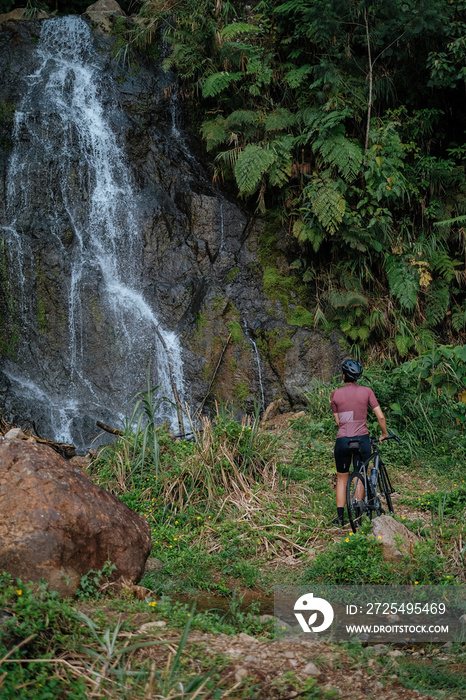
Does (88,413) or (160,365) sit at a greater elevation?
(160,365)

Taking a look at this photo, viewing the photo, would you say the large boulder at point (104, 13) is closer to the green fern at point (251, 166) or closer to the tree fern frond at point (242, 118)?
the tree fern frond at point (242, 118)

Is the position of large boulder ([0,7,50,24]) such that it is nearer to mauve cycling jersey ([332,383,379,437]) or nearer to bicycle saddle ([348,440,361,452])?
mauve cycling jersey ([332,383,379,437])

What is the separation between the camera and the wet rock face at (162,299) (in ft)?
34.1

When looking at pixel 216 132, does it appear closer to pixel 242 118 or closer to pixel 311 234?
pixel 242 118

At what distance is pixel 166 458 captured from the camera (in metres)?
6.45

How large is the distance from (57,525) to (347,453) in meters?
2.84

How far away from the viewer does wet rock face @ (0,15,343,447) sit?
10383 mm

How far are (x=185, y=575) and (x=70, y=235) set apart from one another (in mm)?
7727

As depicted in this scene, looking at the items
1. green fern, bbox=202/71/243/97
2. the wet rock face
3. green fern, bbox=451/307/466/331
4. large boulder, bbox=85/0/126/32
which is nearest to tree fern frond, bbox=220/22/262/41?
green fern, bbox=202/71/243/97

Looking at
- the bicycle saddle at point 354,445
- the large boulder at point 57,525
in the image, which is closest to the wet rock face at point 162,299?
the bicycle saddle at point 354,445

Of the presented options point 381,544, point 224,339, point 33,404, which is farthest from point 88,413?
point 381,544

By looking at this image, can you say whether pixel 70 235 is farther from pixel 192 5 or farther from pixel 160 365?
pixel 192 5

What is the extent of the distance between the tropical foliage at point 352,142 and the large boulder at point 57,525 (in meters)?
7.07

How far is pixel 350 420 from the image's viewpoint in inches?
223
